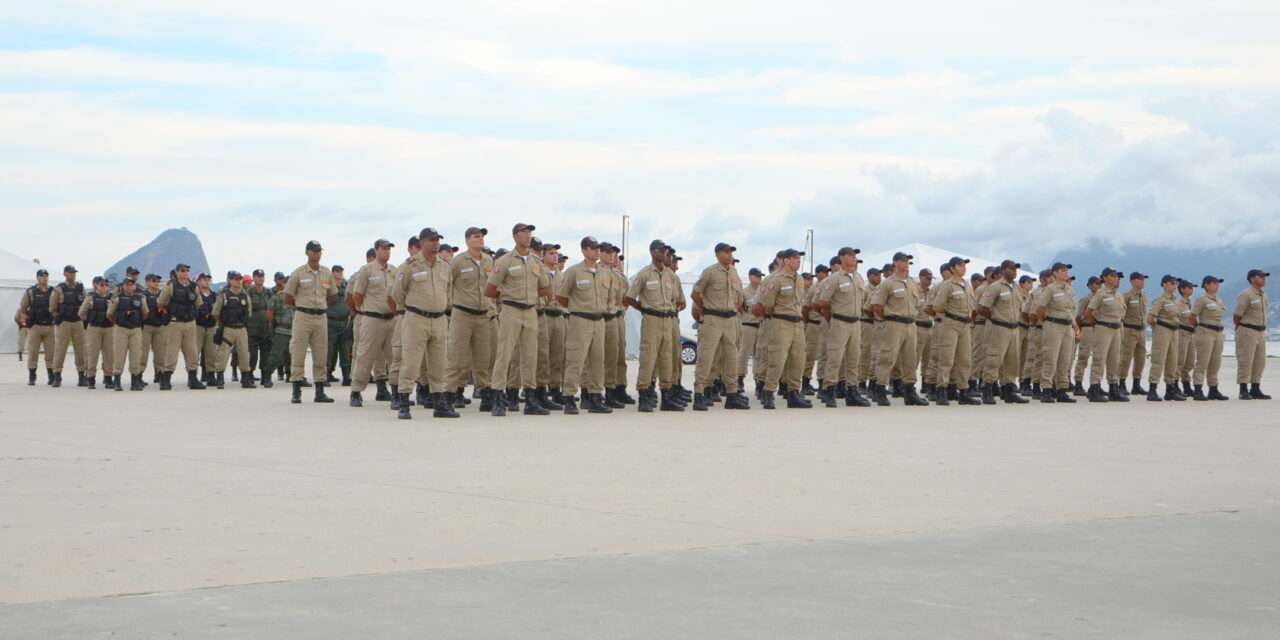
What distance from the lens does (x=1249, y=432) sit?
13.7m

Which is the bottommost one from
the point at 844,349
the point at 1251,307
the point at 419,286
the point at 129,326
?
the point at 129,326

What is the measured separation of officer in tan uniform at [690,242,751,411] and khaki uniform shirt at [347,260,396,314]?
3.60 m

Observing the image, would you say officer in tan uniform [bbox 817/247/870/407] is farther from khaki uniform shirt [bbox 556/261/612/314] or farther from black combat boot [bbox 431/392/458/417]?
black combat boot [bbox 431/392/458/417]

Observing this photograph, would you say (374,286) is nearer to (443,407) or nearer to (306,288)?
(306,288)

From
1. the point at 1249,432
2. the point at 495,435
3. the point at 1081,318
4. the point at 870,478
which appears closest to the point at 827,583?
the point at 870,478

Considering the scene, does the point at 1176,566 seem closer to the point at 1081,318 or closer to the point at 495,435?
the point at 495,435

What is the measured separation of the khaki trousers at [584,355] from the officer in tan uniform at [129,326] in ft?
25.7

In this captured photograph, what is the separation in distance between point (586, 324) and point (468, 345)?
137cm

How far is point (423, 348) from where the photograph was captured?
14.9 meters

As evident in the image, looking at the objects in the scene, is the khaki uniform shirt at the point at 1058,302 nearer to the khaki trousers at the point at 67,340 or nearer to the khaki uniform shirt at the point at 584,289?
the khaki uniform shirt at the point at 584,289

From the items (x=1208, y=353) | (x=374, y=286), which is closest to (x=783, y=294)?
(x=374, y=286)

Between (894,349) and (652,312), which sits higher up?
(652,312)

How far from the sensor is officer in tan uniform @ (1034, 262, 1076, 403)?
19.1m

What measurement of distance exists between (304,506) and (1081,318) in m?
15.0
